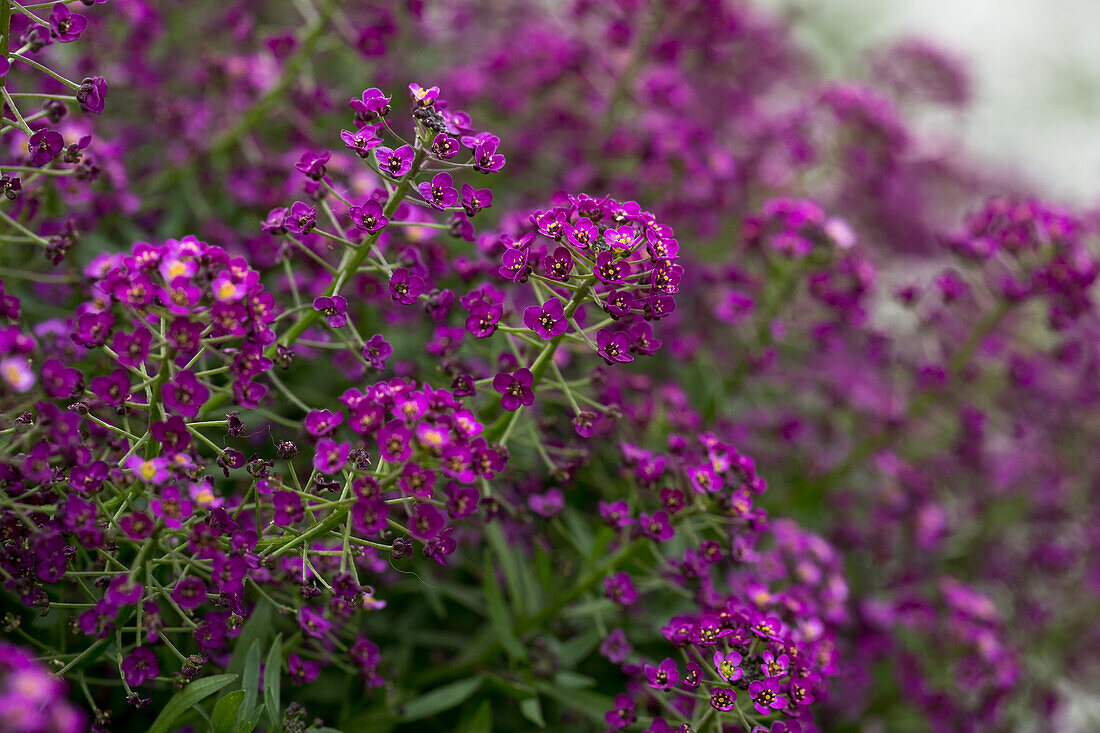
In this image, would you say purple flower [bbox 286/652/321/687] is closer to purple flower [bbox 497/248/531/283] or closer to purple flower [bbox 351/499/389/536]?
purple flower [bbox 351/499/389/536]

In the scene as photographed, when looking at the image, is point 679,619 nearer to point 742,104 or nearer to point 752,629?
point 752,629

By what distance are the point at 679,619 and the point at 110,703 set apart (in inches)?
48.7

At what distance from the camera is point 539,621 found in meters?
2.08

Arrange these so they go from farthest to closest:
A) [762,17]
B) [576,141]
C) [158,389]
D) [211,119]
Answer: [762,17], [576,141], [211,119], [158,389]

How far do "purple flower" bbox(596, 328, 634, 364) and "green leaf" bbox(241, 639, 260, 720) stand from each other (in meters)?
0.90

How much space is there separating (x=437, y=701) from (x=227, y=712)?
1.86 feet

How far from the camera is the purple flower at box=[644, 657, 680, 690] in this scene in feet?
5.62

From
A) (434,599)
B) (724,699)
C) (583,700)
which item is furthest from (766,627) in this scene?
(434,599)

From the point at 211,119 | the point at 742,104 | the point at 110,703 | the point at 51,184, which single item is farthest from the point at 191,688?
the point at 742,104

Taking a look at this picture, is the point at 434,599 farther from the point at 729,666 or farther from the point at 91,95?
the point at 91,95

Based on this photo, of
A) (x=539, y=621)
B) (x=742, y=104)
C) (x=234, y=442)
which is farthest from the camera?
(x=742, y=104)

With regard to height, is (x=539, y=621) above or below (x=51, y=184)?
below

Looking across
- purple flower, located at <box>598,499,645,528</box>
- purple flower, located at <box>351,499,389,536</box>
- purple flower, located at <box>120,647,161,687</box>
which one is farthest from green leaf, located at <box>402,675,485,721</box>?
purple flower, located at <box>351,499,389,536</box>

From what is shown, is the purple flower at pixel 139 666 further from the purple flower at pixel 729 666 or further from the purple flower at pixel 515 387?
the purple flower at pixel 729 666
